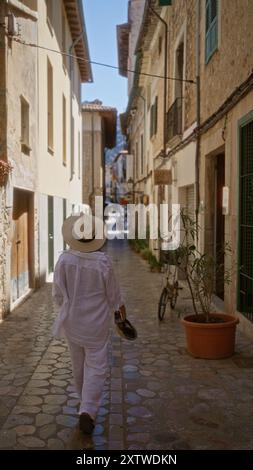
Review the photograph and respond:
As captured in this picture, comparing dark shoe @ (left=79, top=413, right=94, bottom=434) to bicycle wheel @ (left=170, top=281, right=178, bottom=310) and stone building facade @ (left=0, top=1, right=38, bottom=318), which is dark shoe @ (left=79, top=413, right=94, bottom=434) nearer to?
stone building facade @ (left=0, top=1, right=38, bottom=318)

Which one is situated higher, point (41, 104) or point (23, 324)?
point (41, 104)

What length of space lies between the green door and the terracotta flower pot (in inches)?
38.4

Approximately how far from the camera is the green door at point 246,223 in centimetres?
659

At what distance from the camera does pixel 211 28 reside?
855 cm

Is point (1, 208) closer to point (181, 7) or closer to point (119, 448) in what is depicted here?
point (119, 448)

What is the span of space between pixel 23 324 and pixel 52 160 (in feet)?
20.5

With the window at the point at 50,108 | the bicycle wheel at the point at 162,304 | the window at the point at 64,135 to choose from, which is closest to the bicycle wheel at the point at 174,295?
the bicycle wheel at the point at 162,304

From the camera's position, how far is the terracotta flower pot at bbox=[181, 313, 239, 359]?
561 centimetres

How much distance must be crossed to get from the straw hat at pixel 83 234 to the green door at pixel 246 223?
304 cm

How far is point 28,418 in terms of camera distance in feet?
13.4

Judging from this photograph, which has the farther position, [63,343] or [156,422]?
[63,343]

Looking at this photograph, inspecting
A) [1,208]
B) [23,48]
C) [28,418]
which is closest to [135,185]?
[23,48]

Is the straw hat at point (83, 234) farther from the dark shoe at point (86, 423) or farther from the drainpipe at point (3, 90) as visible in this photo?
the drainpipe at point (3, 90)

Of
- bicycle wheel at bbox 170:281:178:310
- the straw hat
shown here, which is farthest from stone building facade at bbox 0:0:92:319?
the straw hat
